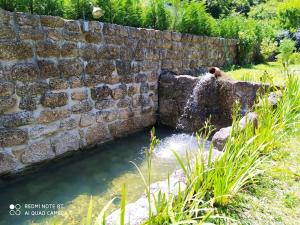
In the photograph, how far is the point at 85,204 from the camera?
3.24 meters

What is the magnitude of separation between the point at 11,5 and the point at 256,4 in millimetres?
25973

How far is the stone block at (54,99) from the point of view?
3904 millimetres

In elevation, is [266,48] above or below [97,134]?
above

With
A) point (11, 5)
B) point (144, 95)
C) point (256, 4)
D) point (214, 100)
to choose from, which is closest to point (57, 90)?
point (11, 5)

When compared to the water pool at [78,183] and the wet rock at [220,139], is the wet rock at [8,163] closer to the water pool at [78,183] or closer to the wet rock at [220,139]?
the water pool at [78,183]

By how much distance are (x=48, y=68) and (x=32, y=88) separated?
35 cm

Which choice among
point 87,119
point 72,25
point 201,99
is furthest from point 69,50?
point 201,99

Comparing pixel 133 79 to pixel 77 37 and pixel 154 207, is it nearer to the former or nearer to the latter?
pixel 77 37

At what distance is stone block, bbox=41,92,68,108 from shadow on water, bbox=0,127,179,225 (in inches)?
29.9

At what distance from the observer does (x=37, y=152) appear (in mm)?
3846

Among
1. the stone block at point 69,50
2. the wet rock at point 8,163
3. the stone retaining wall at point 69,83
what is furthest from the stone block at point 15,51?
the wet rock at point 8,163

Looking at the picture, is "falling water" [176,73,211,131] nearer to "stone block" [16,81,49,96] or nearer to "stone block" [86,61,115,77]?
"stone block" [86,61,115,77]

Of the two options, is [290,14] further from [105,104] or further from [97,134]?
[97,134]

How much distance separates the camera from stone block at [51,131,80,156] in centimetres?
410
